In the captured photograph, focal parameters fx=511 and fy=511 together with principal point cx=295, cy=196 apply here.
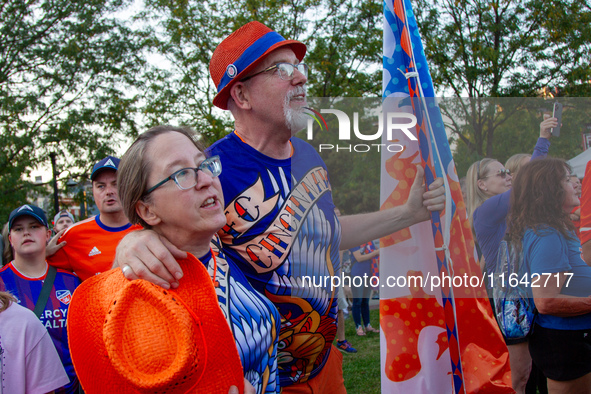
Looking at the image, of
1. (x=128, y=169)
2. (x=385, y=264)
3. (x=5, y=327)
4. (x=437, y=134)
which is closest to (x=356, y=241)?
(x=385, y=264)

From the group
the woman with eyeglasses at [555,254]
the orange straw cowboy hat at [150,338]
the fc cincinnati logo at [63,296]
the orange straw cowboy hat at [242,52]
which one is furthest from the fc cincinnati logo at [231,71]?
the fc cincinnati logo at [63,296]

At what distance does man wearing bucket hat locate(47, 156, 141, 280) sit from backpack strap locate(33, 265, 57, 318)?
0.42 ft

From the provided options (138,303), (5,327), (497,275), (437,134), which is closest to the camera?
(138,303)

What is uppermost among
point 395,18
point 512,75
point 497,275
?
point 512,75

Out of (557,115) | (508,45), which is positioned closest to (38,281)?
(557,115)

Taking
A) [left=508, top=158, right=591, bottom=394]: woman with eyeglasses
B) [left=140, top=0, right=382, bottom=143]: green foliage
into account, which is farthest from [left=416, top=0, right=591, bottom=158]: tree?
[left=508, top=158, right=591, bottom=394]: woman with eyeglasses

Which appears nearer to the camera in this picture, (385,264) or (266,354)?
(266,354)

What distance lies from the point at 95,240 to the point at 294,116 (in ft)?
7.14

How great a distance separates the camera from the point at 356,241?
2.23 metres

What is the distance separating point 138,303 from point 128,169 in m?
0.43

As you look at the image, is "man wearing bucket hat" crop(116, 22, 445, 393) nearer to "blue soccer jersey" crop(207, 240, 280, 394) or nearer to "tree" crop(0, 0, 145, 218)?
"blue soccer jersey" crop(207, 240, 280, 394)

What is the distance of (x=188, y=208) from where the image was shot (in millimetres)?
1442

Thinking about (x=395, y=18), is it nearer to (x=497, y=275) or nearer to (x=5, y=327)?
(x=497, y=275)

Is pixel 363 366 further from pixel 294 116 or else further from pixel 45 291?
pixel 294 116
